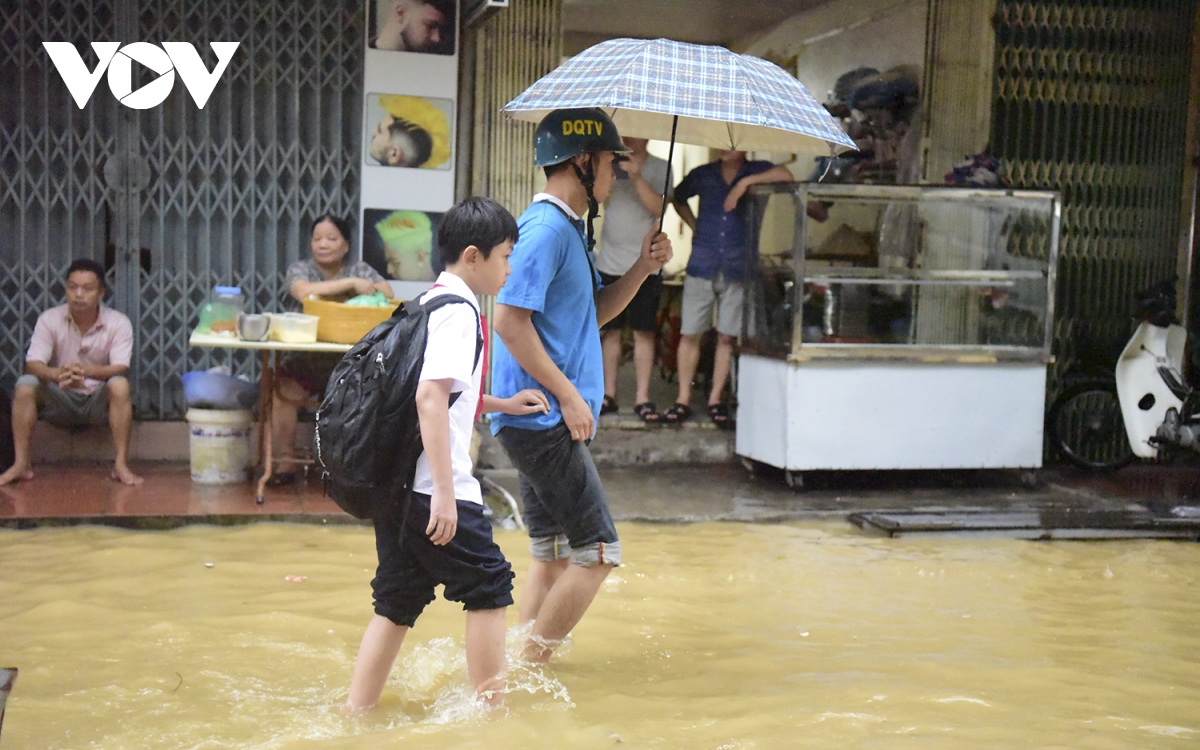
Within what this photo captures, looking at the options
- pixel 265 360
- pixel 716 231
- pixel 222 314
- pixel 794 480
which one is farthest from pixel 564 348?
pixel 716 231

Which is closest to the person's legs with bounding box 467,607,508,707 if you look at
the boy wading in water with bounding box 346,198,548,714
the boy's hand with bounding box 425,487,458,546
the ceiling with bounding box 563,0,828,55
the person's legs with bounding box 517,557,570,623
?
the boy wading in water with bounding box 346,198,548,714

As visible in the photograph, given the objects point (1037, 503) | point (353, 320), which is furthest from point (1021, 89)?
point (353, 320)

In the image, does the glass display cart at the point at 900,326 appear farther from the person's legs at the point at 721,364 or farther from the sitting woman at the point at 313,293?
the sitting woman at the point at 313,293

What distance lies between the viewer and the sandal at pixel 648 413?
26.3 feet

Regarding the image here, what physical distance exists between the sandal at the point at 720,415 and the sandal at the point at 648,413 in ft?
1.20

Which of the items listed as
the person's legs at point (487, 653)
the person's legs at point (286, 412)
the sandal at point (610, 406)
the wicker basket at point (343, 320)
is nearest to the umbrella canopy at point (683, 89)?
the person's legs at point (487, 653)

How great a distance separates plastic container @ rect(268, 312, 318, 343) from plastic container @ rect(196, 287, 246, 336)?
34cm

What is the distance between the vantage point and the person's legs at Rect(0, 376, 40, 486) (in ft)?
21.7

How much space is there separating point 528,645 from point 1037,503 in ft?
14.1

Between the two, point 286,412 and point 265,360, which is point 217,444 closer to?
point 286,412

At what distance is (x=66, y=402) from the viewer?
6812 millimetres

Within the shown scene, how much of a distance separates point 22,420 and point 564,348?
4.26 m

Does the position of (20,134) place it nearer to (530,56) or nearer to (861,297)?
(530,56)

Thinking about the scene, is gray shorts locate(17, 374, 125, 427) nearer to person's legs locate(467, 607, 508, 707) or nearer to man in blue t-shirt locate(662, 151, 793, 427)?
man in blue t-shirt locate(662, 151, 793, 427)
